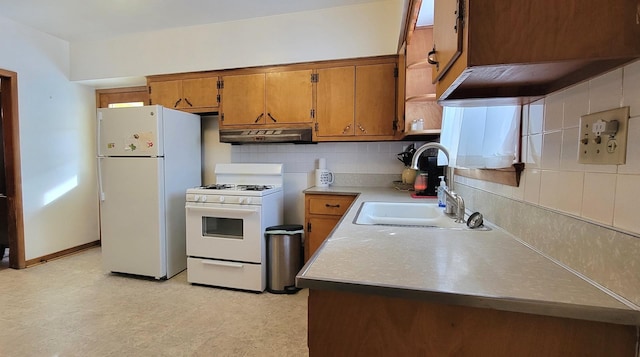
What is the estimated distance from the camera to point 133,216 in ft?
9.75

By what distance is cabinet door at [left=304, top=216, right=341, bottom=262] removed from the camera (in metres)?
2.82

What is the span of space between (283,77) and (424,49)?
1.37 meters

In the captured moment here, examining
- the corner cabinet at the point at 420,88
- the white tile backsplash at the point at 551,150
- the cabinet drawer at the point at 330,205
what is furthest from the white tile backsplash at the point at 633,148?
the cabinet drawer at the point at 330,205

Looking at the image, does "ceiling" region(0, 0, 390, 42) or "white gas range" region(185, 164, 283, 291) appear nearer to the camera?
"white gas range" region(185, 164, 283, 291)

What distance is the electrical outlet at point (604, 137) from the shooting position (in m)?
0.67

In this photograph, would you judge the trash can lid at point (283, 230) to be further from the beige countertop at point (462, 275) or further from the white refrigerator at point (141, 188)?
the beige countertop at point (462, 275)

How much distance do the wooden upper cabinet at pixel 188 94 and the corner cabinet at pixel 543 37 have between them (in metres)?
2.92

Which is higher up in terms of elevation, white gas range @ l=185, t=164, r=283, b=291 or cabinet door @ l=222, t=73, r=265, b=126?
cabinet door @ l=222, t=73, r=265, b=126

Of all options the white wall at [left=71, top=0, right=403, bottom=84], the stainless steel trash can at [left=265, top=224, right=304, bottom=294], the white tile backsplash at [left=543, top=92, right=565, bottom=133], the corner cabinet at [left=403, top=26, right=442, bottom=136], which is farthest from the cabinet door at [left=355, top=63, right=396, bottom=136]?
the white tile backsplash at [left=543, top=92, right=565, bottom=133]

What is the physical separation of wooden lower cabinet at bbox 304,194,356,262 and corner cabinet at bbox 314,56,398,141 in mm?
603

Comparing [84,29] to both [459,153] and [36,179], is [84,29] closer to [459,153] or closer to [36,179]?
[36,179]

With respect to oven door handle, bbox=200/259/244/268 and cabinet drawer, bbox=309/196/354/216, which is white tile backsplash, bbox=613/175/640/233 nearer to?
cabinet drawer, bbox=309/196/354/216

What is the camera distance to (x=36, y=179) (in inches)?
134

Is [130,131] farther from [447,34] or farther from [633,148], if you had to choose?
[633,148]
